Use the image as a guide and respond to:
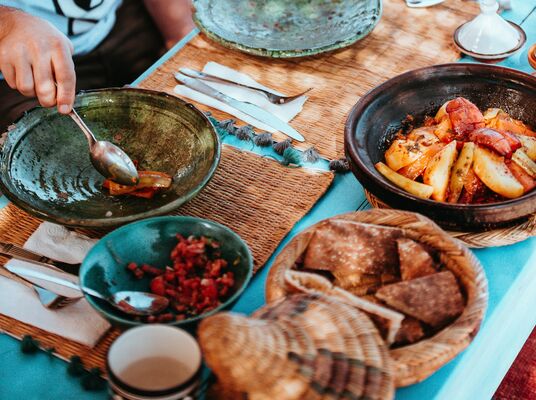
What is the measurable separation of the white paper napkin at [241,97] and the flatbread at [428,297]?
0.69 m

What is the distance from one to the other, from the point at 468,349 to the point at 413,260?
0.64ft

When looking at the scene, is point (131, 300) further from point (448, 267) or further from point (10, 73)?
point (10, 73)

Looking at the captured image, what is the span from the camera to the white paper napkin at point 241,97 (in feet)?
5.13

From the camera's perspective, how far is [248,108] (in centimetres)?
157

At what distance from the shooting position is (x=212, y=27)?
5.83ft

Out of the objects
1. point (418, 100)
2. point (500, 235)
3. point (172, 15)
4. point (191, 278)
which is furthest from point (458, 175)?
point (172, 15)

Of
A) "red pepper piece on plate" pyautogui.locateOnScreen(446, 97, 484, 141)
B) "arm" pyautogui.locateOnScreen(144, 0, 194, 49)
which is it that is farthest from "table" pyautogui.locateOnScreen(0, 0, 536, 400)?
"arm" pyautogui.locateOnScreen(144, 0, 194, 49)

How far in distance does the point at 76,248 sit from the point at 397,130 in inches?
28.2

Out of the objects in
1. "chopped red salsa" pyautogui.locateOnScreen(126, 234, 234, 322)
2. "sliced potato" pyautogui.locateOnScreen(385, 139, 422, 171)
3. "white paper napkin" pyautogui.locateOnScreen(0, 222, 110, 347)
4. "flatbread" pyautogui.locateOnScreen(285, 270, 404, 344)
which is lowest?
"white paper napkin" pyautogui.locateOnScreen(0, 222, 110, 347)

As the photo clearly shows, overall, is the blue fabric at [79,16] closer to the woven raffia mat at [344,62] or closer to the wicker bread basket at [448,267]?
the woven raffia mat at [344,62]

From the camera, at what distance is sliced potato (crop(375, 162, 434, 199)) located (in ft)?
3.75

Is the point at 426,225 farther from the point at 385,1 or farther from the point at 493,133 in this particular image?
the point at 385,1

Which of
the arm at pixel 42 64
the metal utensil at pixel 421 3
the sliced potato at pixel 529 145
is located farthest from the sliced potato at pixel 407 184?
the metal utensil at pixel 421 3

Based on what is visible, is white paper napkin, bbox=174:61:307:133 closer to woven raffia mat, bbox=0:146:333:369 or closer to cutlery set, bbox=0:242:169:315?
woven raffia mat, bbox=0:146:333:369
